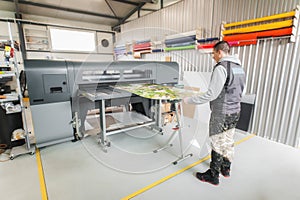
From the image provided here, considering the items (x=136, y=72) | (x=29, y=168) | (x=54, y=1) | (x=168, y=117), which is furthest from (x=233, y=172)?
(x=54, y=1)

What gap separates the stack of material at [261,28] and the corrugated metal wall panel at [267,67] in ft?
0.34

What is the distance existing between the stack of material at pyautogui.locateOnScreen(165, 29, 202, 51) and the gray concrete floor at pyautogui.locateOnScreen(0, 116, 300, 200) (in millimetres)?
2499

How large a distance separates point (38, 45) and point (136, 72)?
17.5 ft

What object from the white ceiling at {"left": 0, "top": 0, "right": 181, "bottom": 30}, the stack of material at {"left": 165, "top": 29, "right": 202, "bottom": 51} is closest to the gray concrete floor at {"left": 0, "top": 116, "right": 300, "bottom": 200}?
the stack of material at {"left": 165, "top": 29, "right": 202, "bottom": 51}

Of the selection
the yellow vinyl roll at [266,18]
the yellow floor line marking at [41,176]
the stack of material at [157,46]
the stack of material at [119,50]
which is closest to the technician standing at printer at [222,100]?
the yellow vinyl roll at [266,18]

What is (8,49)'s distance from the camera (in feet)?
7.16

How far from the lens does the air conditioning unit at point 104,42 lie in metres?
7.62

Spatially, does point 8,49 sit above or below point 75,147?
above

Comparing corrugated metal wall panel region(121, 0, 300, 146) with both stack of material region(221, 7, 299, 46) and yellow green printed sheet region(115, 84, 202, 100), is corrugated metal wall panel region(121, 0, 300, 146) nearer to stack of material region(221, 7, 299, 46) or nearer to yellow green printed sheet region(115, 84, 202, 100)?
stack of material region(221, 7, 299, 46)

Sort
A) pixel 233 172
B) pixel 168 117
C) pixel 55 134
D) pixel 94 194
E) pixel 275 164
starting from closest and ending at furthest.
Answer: pixel 94 194 → pixel 233 172 → pixel 275 164 → pixel 55 134 → pixel 168 117

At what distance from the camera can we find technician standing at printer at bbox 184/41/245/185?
1.69 m

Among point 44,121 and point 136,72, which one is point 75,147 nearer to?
point 44,121

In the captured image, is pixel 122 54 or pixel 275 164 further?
pixel 122 54

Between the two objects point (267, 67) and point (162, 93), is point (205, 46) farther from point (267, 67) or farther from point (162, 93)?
point (162, 93)
